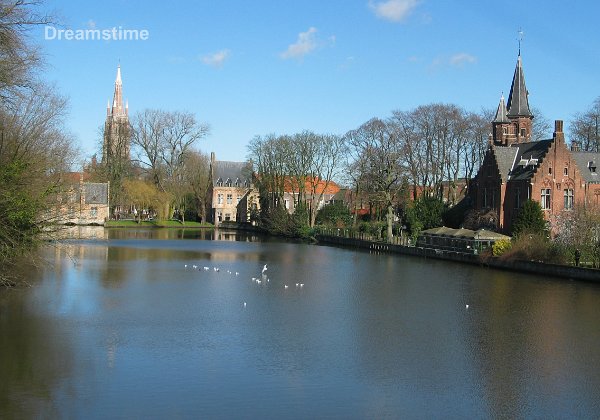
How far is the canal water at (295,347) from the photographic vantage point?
38.8 ft

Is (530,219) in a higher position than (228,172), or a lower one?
lower

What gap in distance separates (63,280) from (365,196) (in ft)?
111

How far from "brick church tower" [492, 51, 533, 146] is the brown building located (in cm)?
115

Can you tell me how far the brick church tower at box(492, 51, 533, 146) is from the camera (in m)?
51.3

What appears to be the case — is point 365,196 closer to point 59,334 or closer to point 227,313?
point 227,313

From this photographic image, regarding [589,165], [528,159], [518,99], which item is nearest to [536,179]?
[528,159]

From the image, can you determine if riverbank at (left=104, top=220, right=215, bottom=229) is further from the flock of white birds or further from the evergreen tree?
the evergreen tree

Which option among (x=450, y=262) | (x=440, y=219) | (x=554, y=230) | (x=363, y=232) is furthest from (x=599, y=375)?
(x=363, y=232)

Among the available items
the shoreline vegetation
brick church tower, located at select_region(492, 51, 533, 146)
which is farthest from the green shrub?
brick church tower, located at select_region(492, 51, 533, 146)

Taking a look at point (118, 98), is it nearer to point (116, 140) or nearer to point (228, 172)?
point (228, 172)

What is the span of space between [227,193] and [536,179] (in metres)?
55.9

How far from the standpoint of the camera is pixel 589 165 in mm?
45781

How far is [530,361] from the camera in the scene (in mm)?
15156

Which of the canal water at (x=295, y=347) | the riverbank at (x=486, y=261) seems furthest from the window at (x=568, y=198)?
the canal water at (x=295, y=347)
